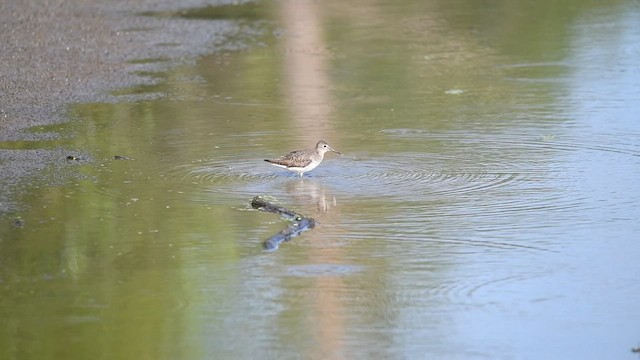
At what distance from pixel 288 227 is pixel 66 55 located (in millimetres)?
9046

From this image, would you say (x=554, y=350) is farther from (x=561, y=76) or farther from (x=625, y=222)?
(x=561, y=76)

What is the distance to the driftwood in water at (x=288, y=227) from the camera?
9391 millimetres

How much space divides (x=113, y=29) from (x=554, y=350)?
14.6 meters

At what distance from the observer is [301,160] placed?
11.4m

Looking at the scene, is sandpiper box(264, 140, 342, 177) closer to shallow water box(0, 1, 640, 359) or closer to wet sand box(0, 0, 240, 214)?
shallow water box(0, 1, 640, 359)

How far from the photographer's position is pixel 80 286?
8625 millimetres

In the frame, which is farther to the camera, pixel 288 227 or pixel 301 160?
pixel 301 160

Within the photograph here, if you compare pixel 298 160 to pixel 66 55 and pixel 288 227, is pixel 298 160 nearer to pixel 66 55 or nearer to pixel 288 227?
pixel 288 227

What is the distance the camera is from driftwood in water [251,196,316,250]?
9391 millimetres

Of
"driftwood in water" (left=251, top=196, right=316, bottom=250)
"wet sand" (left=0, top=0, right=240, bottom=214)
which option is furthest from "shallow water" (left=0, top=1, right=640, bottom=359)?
"wet sand" (left=0, top=0, right=240, bottom=214)

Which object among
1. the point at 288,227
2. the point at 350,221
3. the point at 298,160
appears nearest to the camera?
the point at 288,227

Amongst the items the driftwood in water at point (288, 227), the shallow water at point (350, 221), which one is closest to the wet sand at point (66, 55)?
the shallow water at point (350, 221)

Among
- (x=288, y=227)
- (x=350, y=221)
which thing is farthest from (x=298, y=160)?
(x=288, y=227)

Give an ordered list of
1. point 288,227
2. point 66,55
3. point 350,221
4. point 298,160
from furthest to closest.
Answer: point 66,55, point 298,160, point 350,221, point 288,227
